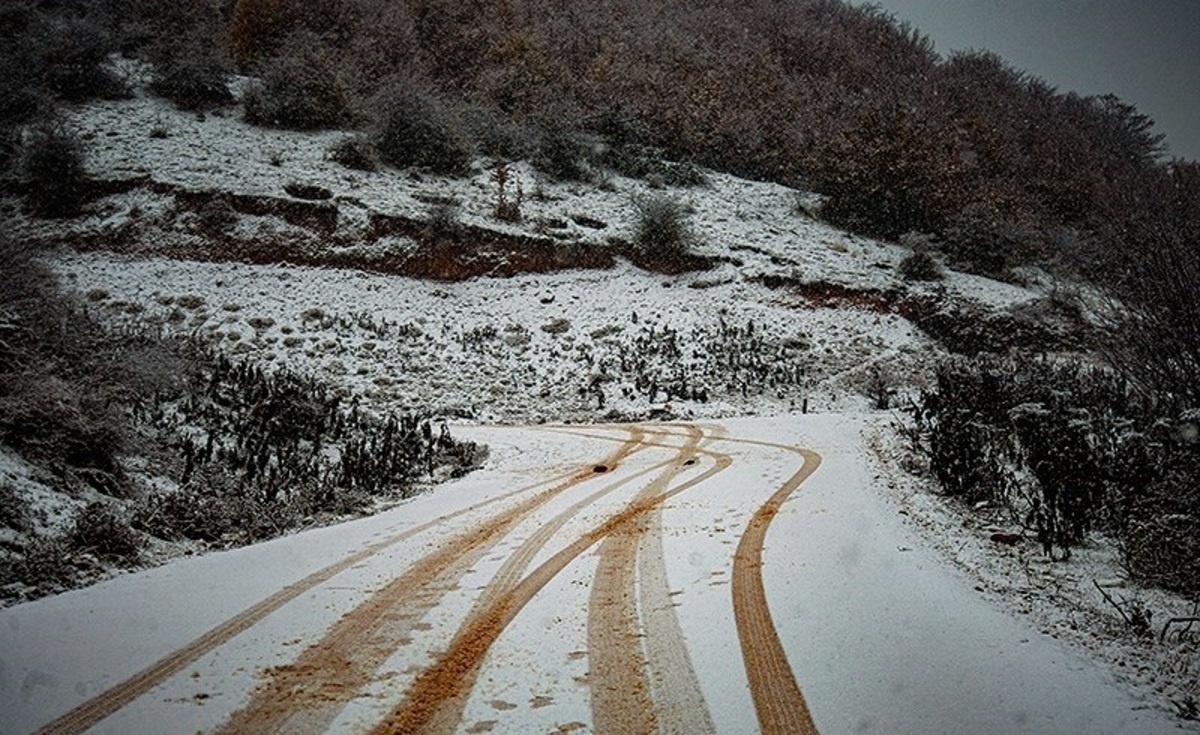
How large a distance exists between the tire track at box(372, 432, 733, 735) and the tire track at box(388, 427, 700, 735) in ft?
0.04

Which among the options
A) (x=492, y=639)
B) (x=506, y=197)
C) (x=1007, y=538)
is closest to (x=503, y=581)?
(x=492, y=639)

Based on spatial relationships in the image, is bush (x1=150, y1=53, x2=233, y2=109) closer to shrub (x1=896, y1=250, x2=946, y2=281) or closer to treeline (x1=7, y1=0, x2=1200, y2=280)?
treeline (x1=7, y1=0, x2=1200, y2=280)

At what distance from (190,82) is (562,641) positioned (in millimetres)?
27019

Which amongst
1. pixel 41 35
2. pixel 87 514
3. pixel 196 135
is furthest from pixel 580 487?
pixel 41 35

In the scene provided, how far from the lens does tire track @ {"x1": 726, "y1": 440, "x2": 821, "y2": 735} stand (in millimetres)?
2117

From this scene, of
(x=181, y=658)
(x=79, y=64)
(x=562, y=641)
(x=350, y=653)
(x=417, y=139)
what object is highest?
(x=79, y=64)

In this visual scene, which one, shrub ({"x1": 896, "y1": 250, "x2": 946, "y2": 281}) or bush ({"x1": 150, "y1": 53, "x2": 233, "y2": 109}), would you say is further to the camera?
bush ({"x1": 150, "y1": 53, "x2": 233, "y2": 109})

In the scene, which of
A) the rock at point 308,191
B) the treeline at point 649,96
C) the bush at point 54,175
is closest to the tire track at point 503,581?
the rock at point 308,191

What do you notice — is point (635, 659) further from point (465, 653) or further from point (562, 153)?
point (562, 153)

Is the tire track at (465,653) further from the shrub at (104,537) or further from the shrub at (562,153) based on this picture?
the shrub at (562,153)

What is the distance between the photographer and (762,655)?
2.60m

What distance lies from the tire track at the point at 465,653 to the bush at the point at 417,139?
21655 millimetres

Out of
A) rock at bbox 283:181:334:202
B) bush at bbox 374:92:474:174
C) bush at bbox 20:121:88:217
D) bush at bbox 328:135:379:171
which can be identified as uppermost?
bush at bbox 374:92:474:174

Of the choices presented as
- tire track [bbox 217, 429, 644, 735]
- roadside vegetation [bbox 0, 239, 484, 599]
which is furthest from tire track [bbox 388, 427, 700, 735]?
roadside vegetation [bbox 0, 239, 484, 599]
